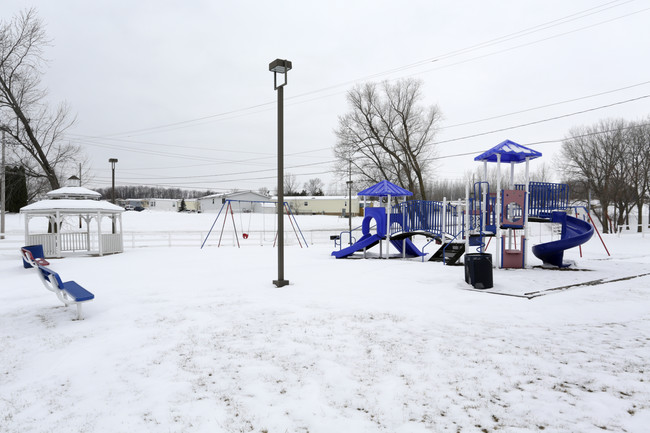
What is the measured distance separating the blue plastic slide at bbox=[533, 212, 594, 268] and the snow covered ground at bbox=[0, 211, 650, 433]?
3.47 metres

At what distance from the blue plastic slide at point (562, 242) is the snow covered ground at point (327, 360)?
3.47m

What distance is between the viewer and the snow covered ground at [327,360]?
3133 mm

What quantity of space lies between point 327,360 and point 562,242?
35.2ft

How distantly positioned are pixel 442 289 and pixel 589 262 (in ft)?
27.3

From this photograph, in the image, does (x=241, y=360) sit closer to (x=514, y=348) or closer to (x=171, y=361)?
(x=171, y=361)

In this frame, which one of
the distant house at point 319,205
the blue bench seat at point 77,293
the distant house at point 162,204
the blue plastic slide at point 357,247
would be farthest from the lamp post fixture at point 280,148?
the distant house at point 162,204

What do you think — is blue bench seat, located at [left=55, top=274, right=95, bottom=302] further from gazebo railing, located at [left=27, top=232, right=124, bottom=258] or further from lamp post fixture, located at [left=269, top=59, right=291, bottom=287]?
gazebo railing, located at [left=27, top=232, right=124, bottom=258]

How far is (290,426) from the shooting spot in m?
3.02

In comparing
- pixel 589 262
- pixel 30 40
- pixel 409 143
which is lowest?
pixel 589 262

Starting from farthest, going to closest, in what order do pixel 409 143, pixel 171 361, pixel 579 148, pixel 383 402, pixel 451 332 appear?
pixel 579 148
pixel 409 143
pixel 451 332
pixel 171 361
pixel 383 402

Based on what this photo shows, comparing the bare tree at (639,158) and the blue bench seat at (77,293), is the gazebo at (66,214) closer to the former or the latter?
the blue bench seat at (77,293)

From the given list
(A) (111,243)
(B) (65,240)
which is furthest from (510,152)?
(B) (65,240)

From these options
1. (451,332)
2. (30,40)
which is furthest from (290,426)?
(30,40)

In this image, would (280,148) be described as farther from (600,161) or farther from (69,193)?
(600,161)
